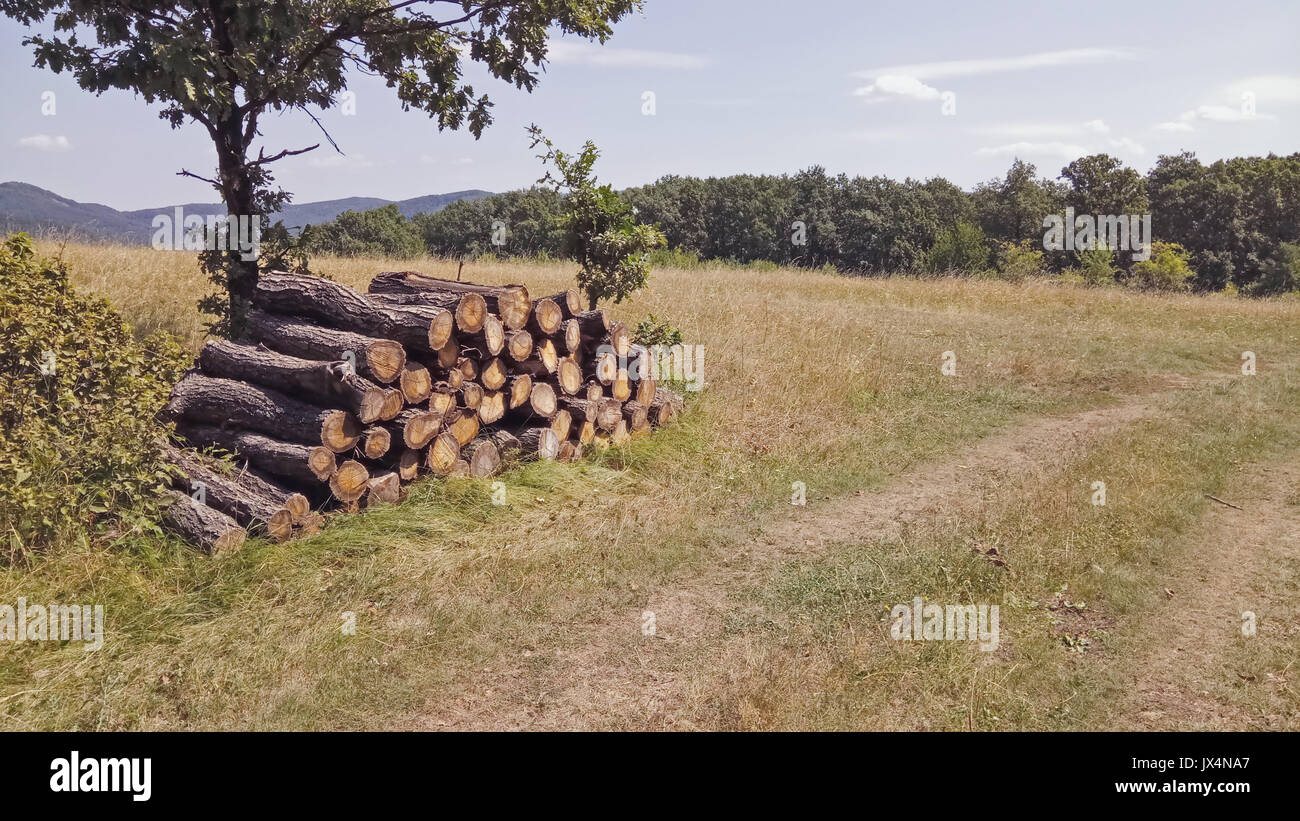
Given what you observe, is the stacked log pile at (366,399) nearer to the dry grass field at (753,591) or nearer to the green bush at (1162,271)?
the dry grass field at (753,591)

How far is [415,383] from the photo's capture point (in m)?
7.00

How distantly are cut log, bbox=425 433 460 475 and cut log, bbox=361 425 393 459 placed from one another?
0.48 meters

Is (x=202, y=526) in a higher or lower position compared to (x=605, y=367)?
lower

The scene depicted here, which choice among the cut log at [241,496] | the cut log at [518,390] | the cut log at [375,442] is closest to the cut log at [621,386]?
the cut log at [518,390]

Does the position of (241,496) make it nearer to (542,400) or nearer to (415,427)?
(415,427)

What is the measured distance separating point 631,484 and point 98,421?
4.29 metres

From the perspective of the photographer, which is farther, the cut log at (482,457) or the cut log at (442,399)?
the cut log at (482,457)

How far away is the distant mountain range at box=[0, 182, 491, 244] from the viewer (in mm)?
11684

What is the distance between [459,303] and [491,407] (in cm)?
106

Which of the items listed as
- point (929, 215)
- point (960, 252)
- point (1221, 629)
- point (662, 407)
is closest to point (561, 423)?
point (662, 407)

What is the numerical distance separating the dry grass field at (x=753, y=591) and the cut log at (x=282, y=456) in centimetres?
43

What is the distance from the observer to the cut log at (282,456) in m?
6.29

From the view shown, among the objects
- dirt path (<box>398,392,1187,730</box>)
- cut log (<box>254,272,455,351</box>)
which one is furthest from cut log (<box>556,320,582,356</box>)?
dirt path (<box>398,392,1187,730</box>)
